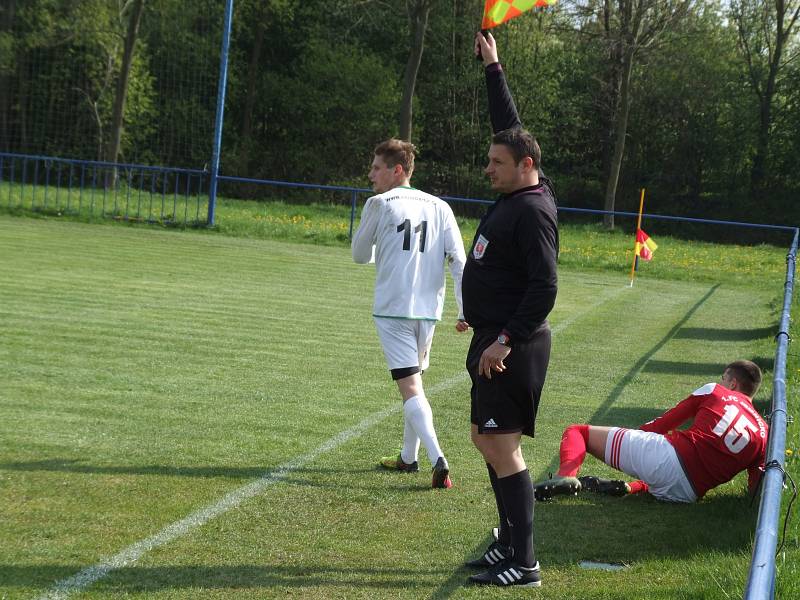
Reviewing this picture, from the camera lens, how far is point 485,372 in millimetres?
4266

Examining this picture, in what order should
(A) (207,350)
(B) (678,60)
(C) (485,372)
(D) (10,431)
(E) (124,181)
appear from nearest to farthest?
(C) (485,372), (D) (10,431), (A) (207,350), (E) (124,181), (B) (678,60)

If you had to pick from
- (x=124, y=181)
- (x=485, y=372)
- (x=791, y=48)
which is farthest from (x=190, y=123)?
(x=485, y=372)

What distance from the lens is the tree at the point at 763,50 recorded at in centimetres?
4688

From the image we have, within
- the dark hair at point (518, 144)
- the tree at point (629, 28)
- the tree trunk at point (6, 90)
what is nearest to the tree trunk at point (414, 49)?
the tree at point (629, 28)

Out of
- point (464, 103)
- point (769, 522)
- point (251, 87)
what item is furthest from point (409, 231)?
point (251, 87)

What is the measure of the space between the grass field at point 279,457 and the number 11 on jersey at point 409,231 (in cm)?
135

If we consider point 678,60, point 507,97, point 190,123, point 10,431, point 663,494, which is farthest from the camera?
point 678,60

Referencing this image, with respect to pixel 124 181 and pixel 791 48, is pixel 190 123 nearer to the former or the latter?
pixel 124 181

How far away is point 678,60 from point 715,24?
3.29m

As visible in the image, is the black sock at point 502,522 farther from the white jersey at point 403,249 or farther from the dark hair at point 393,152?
the dark hair at point 393,152

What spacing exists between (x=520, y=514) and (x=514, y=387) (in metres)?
0.56

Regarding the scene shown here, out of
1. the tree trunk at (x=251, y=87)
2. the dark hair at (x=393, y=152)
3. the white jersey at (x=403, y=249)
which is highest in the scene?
the tree trunk at (x=251, y=87)

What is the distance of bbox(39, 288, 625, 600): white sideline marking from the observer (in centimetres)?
414

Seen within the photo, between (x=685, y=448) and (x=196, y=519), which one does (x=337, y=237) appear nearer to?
(x=685, y=448)
